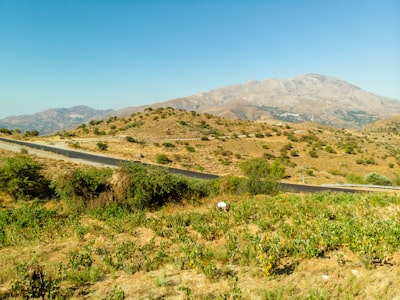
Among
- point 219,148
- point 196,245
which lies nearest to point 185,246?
point 196,245

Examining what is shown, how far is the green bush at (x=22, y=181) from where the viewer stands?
15281 mm

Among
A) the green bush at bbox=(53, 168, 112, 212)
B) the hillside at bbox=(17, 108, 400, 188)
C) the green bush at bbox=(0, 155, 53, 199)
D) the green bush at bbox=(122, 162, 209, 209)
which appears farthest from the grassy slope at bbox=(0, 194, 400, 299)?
the hillside at bbox=(17, 108, 400, 188)

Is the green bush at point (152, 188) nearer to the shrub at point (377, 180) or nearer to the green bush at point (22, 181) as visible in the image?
the green bush at point (22, 181)

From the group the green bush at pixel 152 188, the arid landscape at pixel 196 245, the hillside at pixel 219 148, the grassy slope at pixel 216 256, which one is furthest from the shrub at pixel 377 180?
the green bush at pixel 152 188

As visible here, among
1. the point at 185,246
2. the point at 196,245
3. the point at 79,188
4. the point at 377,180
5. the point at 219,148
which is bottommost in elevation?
the point at 377,180

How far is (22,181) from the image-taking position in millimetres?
15578

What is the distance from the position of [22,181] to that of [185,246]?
42.4ft

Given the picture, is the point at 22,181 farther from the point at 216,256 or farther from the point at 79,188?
the point at 216,256

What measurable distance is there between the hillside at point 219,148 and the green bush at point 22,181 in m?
19.1

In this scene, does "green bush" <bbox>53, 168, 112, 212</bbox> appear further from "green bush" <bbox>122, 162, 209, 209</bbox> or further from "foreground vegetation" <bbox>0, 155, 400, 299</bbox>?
"green bush" <bbox>122, 162, 209, 209</bbox>

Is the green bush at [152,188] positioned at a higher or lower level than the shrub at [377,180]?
higher

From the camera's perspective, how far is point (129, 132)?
205 feet

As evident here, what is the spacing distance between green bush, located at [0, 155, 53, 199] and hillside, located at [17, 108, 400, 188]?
62.6 ft

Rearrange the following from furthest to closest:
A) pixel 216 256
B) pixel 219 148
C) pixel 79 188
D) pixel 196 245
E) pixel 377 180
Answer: pixel 219 148
pixel 377 180
pixel 79 188
pixel 196 245
pixel 216 256
